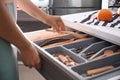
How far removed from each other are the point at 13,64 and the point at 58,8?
1637 millimetres

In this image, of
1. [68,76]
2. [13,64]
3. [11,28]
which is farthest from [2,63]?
[68,76]

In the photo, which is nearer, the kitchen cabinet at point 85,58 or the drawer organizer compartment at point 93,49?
the kitchen cabinet at point 85,58

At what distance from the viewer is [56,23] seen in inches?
47.4

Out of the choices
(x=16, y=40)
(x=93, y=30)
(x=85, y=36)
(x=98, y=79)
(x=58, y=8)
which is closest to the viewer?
(x=98, y=79)

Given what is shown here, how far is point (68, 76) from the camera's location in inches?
28.7

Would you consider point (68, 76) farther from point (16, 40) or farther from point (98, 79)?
point (16, 40)

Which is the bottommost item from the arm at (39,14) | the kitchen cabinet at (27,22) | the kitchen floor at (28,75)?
the kitchen floor at (28,75)

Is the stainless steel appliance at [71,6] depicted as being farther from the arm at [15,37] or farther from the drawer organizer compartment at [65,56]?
the arm at [15,37]

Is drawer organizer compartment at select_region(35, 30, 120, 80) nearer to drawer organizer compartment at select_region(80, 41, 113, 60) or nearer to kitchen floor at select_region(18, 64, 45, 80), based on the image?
drawer organizer compartment at select_region(80, 41, 113, 60)

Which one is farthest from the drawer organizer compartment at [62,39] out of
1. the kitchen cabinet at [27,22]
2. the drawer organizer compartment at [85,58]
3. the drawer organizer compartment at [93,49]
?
the kitchen cabinet at [27,22]

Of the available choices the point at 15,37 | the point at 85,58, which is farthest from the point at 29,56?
the point at 85,58

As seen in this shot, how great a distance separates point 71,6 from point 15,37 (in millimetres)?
1704

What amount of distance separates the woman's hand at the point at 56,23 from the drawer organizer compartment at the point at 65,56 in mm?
217

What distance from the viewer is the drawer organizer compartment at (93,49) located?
96 centimetres
